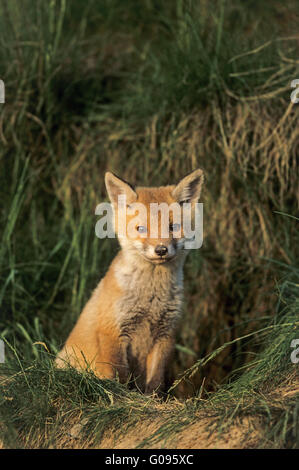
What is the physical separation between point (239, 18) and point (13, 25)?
82.6 inches

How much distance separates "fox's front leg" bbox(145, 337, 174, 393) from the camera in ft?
11.2

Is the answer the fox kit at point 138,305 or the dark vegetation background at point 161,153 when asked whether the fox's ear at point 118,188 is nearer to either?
the fox kit at point 138,305

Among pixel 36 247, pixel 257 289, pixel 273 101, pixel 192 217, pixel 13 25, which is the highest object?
pixel 13 25

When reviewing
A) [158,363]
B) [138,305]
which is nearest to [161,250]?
[138,305]

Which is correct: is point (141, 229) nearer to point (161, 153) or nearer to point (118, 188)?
point (118, 188)

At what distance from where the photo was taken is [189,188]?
3453mm

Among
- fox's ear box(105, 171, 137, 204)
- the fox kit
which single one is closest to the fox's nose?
the fox kit

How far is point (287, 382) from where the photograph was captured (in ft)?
9.96

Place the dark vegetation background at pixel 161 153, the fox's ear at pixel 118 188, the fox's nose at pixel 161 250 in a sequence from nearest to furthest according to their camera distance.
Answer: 1. the fox's nose at pixel 161 250
2. the fox's ear at pixel 118 188
3. the dark vegetation background at pixel 161 153

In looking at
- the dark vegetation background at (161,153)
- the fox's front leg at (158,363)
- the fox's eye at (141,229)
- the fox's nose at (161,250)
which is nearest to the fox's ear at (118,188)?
the fox's eye at (141,229)

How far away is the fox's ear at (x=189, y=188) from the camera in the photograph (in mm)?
3381
